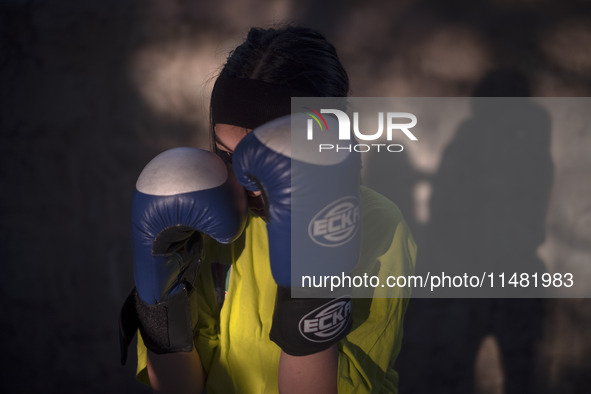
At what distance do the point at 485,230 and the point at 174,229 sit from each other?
1.14 metres

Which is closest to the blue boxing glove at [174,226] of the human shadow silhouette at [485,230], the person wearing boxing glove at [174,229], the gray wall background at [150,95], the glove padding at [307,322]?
the person wearing boxing glove at [174,229]

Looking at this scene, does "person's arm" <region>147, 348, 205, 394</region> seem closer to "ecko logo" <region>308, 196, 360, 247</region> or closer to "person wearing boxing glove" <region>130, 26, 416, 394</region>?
"person wearing boxing glove" <region>130, 26, 416, 394</region>

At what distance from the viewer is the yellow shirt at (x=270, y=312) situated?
0.77 metres

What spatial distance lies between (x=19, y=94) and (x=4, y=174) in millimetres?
293

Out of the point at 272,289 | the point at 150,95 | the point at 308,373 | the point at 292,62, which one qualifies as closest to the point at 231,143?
the point at 292,62

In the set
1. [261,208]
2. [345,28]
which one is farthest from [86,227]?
[345,28]

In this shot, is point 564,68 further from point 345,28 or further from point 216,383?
point 216,383

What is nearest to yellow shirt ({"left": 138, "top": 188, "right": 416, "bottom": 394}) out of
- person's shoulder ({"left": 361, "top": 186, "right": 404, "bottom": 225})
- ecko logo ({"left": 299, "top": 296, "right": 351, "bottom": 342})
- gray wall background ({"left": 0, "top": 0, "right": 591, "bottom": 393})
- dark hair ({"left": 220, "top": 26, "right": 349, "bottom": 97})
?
person's shoulder ({"left": 361, "top": 186, "right": 404, "bottom": 225})

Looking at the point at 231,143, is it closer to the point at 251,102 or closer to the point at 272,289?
the point at 251,102

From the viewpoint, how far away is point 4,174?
54.1 inches

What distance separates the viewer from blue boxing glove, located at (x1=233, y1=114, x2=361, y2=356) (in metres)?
0.57

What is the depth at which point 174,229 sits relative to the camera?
2.17 feet

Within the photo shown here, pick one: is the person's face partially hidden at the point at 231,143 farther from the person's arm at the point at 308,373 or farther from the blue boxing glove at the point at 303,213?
the person's arm at the point at 308,373

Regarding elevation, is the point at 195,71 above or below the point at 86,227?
above
